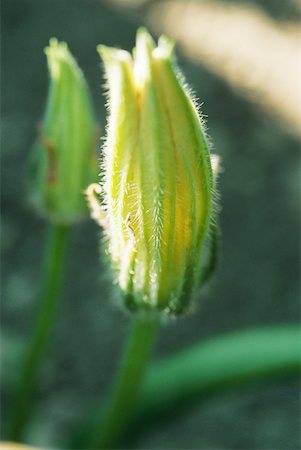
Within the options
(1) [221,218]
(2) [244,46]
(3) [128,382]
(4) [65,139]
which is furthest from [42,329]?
(2) [244,46]

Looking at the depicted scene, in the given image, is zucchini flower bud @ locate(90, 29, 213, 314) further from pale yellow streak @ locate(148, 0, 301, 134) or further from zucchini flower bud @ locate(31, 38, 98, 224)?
pale yellow streak @ locate(148, 0, 301, 134)

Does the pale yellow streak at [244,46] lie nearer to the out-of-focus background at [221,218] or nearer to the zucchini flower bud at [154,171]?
the out-of-focus background at [221,218]

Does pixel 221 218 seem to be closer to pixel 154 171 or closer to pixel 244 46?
pixel 244 46

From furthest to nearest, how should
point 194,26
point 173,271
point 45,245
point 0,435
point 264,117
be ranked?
point 194,26
point 264,117
point 45,245
point 0,435
point 173,271

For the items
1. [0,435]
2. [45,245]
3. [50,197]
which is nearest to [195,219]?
[50,197]

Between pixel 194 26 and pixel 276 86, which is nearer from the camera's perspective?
pixel 276 86

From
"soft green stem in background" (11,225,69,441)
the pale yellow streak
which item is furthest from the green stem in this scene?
the pale yellow streak

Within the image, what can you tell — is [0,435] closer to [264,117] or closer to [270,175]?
[270,175]
